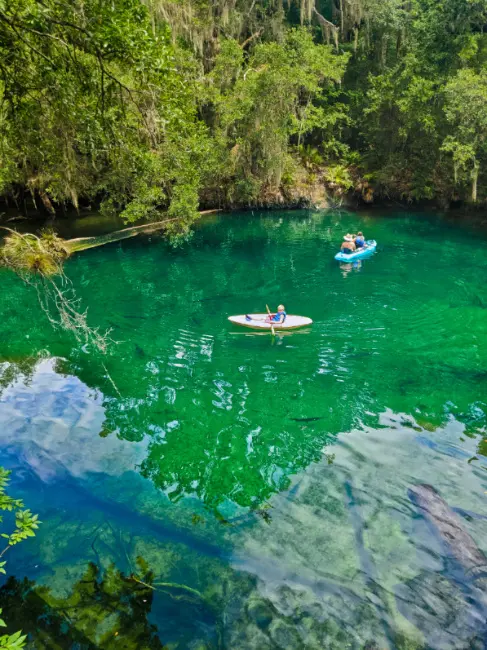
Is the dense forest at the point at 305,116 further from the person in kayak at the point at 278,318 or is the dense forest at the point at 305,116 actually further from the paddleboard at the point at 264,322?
the person in kayak at the point at 278,318

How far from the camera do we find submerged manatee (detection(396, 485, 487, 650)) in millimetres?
6457

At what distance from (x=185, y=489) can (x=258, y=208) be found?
2813cm

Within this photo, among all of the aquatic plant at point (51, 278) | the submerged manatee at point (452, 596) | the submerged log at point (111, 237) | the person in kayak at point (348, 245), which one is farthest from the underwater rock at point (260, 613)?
the submerged log at point (111, 237)

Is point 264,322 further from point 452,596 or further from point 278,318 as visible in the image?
point 452,596

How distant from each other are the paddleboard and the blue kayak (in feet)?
24.4

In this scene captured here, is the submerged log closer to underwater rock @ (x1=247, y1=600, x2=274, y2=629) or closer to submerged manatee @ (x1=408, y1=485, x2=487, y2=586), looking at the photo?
submerged manatee @ (x1=408, y1=485, x2=487, y2=586)

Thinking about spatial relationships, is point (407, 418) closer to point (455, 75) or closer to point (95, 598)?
point (95, 598)

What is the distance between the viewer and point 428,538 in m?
7.99

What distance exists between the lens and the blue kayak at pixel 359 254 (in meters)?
22.8

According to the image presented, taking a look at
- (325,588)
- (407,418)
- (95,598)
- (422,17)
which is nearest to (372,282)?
(407,418)

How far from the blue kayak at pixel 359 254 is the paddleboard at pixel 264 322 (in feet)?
24.4

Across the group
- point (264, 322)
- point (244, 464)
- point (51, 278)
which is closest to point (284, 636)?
point (244, 464)

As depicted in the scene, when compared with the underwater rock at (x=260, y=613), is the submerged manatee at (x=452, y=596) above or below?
below

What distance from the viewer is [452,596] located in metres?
6.96
